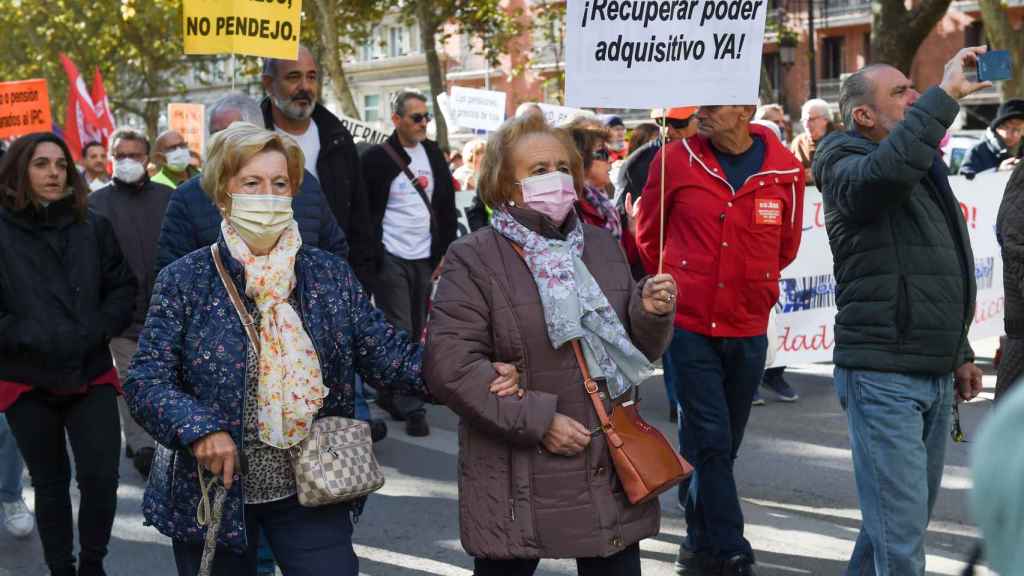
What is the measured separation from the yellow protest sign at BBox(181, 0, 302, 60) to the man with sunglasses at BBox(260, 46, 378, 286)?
11cm

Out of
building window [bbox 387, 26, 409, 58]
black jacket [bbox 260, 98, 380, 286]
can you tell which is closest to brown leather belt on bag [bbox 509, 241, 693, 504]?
black jacket [bbox 260, 98, 380, 286]

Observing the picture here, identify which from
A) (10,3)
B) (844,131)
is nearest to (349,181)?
(844,131)

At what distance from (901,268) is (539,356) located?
1.36 metres

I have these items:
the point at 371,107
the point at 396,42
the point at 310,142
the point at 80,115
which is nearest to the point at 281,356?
the point at 310,142

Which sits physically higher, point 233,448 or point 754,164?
point 754,164

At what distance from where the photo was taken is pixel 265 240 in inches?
145

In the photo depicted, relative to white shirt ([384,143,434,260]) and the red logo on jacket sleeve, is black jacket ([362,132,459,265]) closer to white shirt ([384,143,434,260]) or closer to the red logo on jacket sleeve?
white shirt ([384,143,434,260])

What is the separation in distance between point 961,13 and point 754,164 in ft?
149

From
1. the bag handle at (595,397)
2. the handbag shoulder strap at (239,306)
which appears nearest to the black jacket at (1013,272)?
the bag handle at (595,397)

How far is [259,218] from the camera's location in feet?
12.0

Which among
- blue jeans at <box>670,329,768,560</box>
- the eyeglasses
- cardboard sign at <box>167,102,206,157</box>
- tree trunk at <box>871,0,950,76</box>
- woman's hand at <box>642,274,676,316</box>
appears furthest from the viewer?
cardboard sign at <box>167,102,206,157</box>

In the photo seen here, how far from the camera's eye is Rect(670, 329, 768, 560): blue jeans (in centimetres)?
536

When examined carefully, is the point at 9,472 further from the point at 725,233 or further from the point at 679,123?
the point at 679,123

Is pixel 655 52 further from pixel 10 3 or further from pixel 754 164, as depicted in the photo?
pixel 10 3
